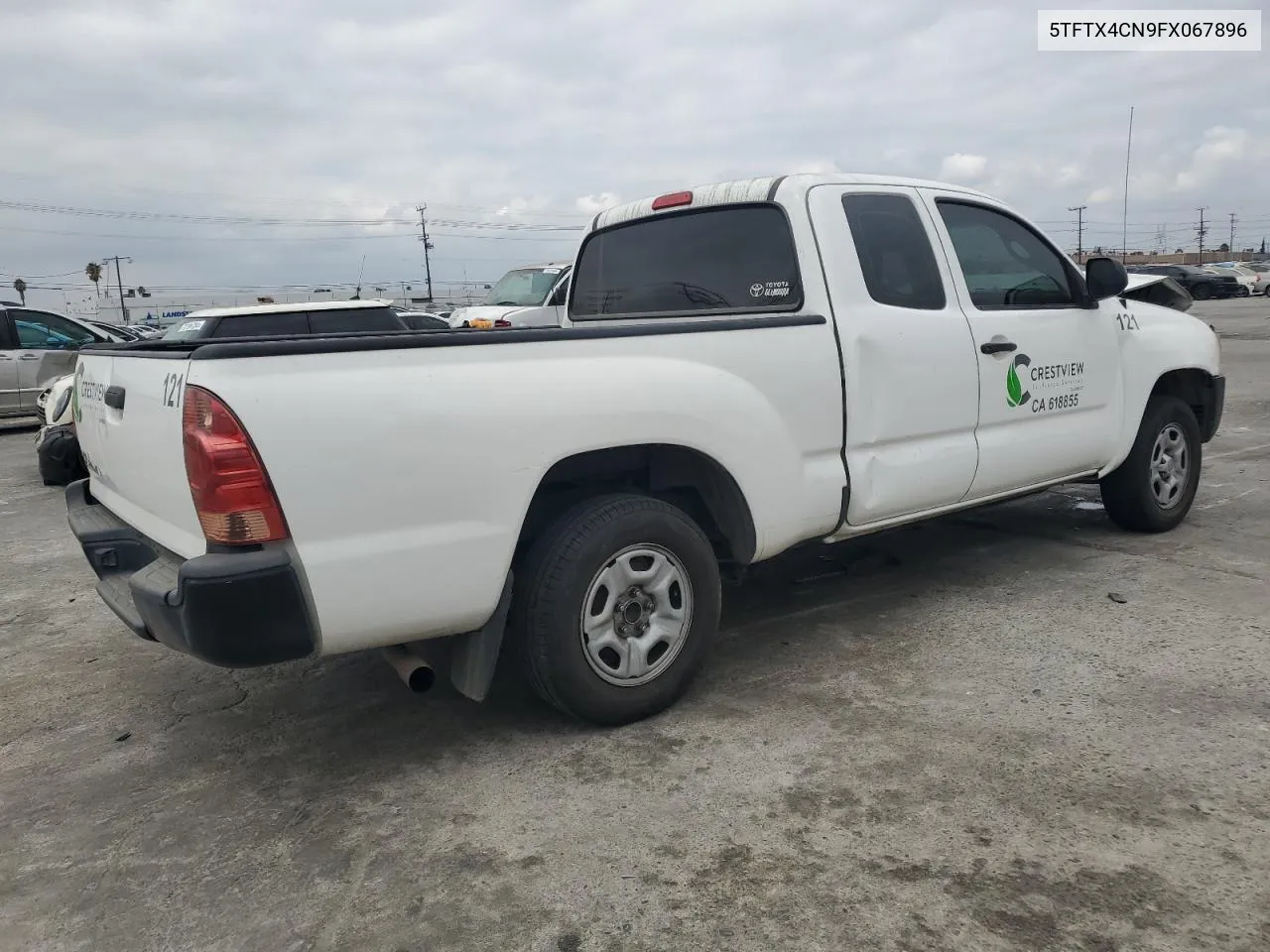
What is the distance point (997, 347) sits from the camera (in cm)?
437

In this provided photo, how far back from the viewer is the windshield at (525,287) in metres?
15.9

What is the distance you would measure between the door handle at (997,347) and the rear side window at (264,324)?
281 inches

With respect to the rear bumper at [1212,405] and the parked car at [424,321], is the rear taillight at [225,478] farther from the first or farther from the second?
the parked car at [424,321]

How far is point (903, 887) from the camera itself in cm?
247

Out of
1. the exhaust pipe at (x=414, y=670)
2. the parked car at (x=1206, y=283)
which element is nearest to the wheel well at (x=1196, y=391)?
the exhaust pipe at (x=414, y=670)

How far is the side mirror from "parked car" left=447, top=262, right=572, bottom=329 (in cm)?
999

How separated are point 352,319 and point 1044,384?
287 inches

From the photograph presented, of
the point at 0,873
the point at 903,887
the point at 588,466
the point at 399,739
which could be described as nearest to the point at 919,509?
the point at 588,466

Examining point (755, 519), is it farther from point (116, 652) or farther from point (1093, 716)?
point (116, 652)

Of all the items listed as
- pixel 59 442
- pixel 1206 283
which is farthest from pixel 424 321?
pixel 1206 283

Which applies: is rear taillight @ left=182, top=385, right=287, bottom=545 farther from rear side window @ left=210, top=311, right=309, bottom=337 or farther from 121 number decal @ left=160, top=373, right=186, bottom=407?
rear side window @ left=210, top=311, right=309, bottom=337

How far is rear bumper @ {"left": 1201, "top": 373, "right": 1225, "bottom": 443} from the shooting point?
19.0 feet

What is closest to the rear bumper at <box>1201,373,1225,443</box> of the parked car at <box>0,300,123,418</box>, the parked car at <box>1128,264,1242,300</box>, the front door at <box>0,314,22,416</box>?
the parked car at <box>0,300,123,418</box>

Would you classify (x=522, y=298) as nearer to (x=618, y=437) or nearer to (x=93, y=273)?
(x=618, y=437)
